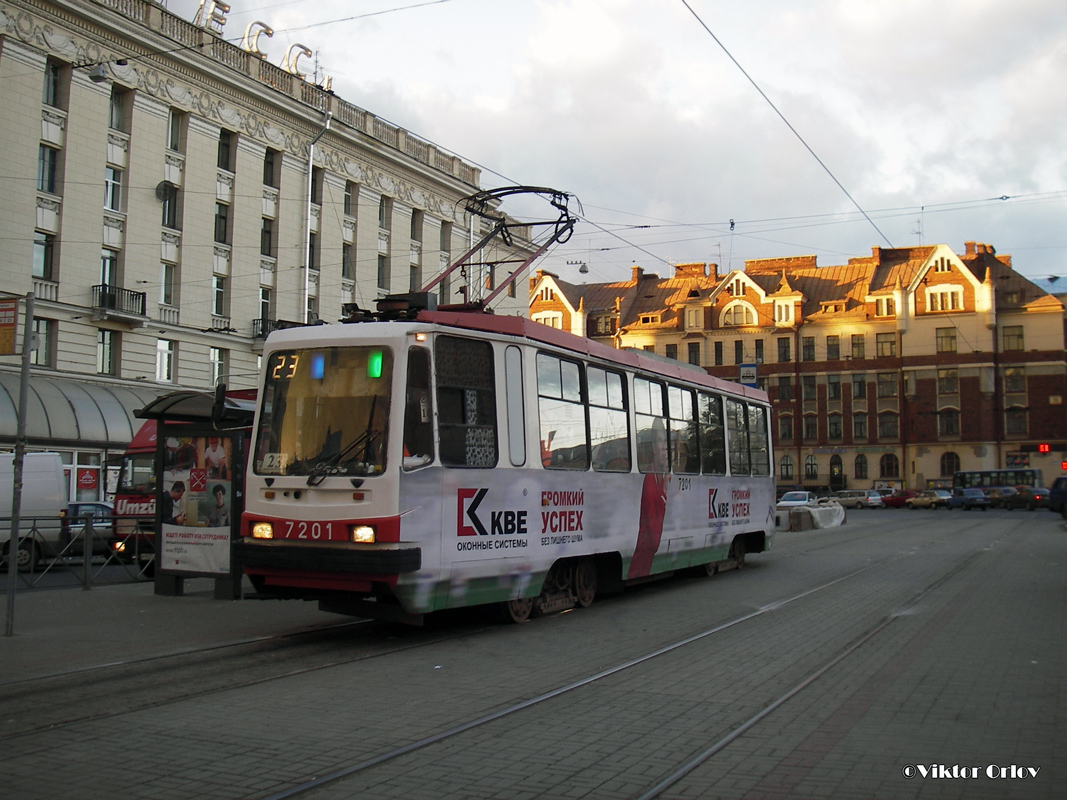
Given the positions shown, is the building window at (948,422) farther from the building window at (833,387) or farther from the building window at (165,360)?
the building window at (165,360)

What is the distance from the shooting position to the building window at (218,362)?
38.4m

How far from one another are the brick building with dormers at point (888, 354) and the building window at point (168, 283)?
49.1m

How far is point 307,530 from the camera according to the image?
9836 millimetres

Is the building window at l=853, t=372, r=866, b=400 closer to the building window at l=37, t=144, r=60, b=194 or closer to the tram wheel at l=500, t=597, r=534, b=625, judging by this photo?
the building window at l=37, t=144, r=60, b=194

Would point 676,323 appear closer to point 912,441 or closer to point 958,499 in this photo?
point 912,441

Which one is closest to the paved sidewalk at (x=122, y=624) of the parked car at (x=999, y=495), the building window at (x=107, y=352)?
the building window at (x=107, y=352)

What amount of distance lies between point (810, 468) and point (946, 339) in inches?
527

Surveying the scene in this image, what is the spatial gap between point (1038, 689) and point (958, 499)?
61.2 m

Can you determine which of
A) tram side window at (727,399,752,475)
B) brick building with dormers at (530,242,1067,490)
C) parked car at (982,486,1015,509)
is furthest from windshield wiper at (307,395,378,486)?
brick building with dormers at (530,242,1067,490)

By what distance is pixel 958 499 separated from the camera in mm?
64688

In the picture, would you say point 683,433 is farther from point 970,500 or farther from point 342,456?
point 970,500

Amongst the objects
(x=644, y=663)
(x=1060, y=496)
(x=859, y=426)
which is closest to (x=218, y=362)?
(x=644, y=663)

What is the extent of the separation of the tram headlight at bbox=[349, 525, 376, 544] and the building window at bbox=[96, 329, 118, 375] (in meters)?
27.6

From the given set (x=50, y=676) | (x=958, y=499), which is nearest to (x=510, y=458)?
(x=50, y=676)
